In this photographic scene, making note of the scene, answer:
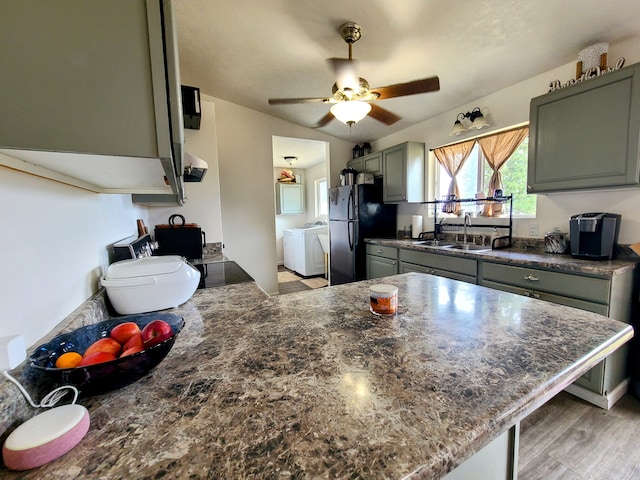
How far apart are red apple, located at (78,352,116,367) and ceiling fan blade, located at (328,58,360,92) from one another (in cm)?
188

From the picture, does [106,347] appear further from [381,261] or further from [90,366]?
[381,261]

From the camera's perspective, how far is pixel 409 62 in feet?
7.59

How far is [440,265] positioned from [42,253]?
2705mm

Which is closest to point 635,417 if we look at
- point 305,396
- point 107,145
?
point 305,396

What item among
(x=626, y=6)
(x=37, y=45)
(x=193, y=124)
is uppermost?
(x=626, y=6)

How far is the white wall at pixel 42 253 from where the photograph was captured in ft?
1.91

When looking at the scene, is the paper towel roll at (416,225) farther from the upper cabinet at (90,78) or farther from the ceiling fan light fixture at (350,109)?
the upper cabinet at (90,78)

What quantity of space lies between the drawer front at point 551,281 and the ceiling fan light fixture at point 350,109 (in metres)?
1.56

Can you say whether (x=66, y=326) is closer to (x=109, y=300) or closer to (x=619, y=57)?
(x=109, y=300)

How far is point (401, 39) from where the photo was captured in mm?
2037

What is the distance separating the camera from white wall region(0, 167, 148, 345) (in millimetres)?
583

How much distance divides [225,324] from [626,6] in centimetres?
278

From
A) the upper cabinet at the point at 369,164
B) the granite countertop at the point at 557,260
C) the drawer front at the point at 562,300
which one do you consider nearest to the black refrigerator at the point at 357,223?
the upper cabinet at the point at 369,164

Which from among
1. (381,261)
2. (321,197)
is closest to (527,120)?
(381,261)
